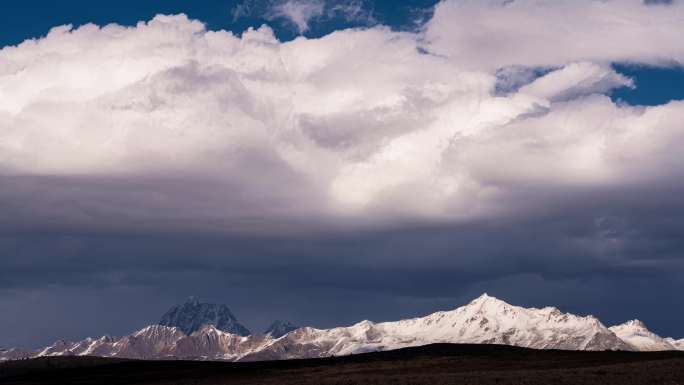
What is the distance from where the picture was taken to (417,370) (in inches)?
5453

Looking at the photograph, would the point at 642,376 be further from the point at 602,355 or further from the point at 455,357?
the point at 455,357

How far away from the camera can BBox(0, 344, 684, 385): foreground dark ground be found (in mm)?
103812

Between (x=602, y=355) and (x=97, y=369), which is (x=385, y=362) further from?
(x=97, y=369)

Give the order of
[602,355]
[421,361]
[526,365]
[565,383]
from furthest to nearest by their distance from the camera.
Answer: [421,361] < [602,355] < [526,365] < [565,383]

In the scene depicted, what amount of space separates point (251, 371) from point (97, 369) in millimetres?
38898

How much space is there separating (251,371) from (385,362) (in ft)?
73.2

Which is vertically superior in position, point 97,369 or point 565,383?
point 97,369

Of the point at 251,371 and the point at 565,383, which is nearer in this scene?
the point at 565,383

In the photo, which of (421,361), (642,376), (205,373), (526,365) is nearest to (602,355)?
(526,365)

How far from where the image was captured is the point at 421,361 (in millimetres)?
155500

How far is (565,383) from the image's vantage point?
3740 inches

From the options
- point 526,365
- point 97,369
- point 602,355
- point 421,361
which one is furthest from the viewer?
point 97,369

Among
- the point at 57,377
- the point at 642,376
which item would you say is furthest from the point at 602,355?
the point at 57,377

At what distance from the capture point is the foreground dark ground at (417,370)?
104 meters
